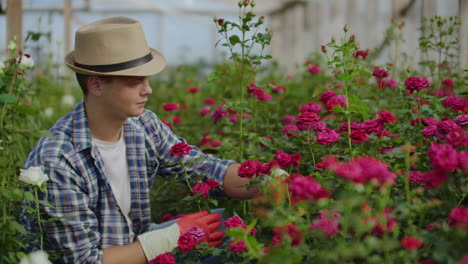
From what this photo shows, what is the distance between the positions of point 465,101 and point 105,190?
121cm

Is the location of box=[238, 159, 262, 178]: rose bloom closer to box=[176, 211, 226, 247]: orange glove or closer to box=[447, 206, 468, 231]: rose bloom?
box=[176, 211, 226, 247]: orange glove

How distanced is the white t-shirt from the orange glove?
0.33 m

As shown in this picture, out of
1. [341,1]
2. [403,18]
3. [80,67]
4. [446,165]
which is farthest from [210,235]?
[341,1]

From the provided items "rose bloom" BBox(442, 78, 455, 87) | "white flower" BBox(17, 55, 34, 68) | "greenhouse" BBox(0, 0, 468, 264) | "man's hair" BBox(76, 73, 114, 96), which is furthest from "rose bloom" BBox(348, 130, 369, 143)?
"white flower" BBox(17, 55, 34, 68)

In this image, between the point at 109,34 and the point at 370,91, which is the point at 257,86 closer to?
the point at 109,34

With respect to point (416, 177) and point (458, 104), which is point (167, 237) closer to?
point (416, 177)

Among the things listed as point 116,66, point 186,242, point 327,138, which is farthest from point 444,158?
point 116,66

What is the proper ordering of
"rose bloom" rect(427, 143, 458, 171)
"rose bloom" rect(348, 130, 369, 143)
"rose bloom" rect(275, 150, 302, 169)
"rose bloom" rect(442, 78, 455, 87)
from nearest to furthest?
"rose bloom" rect(427, 143, 458, 171) → "rose bloom" rect(275, 150, 302, 169) → "rose bloom" rect(348, 130, 369, 143) → "rose bloom" rect(442, 78, 455, 87)

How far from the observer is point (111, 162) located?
1.87 meters

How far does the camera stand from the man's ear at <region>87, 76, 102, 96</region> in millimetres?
1746

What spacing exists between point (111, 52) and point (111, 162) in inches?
16.1

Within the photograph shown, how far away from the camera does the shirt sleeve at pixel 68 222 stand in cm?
157

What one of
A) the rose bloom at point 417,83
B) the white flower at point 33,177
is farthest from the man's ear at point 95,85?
the rose bloom at point 417,83

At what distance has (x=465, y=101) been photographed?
1.56 m
